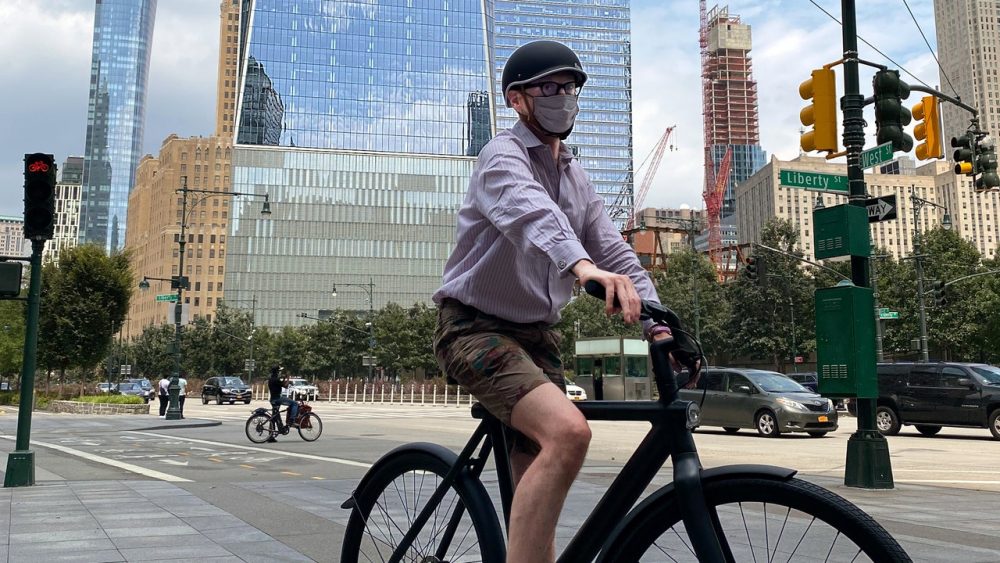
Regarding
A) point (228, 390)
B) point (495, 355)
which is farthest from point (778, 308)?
point (495, 355)

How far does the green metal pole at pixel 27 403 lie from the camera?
873 centimetres

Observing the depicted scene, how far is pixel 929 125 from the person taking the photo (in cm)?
1262

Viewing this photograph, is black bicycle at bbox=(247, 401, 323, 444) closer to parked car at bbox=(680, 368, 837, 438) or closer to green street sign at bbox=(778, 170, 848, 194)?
parked car at bbox=(680, 368, 837, 438)

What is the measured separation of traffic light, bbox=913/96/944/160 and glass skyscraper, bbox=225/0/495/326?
10975cm

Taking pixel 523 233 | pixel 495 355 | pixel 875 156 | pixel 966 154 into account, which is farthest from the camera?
pixel 966 154

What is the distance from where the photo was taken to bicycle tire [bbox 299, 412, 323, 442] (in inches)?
692

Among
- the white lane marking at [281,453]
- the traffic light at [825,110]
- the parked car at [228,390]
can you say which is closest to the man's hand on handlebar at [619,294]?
the traffic light at [825,110]

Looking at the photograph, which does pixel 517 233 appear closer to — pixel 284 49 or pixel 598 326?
pixel 598 326

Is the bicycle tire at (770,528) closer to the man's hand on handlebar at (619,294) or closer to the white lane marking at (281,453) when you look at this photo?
the man's hand on handlebar at (619,294)

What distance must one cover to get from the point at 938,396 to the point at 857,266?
10.4 m

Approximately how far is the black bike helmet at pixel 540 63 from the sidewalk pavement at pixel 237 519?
181 cm

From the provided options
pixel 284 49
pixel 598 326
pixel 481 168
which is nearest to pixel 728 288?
pixel 598 326

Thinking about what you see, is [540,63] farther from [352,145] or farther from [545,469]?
[352,145]

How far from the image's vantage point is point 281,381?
18.8 meters
